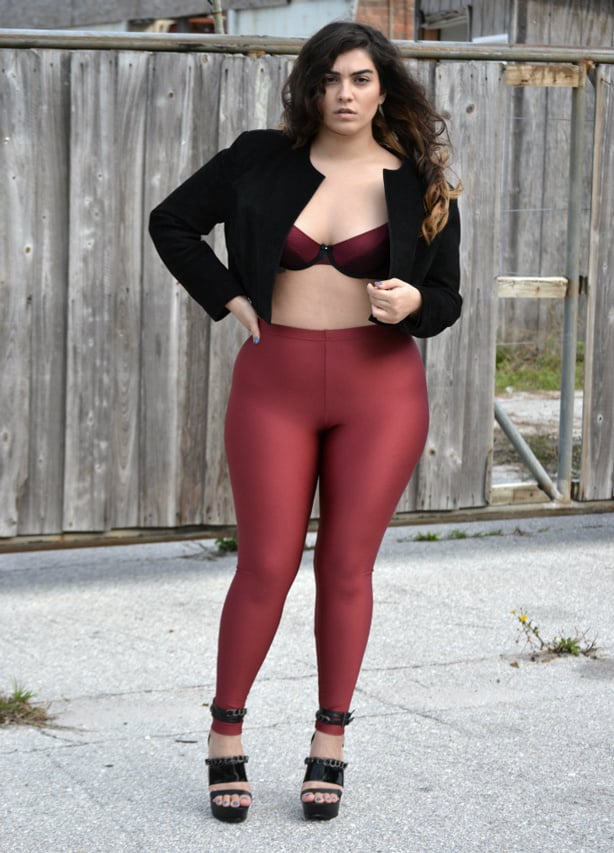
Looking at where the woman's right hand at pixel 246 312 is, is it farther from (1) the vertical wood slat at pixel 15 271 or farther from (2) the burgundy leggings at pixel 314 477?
(1) the vertical wood slat at pixel 15 271

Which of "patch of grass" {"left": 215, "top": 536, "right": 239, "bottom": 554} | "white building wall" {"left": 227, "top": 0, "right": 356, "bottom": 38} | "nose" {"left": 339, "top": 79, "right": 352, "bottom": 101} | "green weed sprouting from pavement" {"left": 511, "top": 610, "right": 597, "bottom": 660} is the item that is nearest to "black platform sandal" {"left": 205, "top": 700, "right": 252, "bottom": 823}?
"nose" {"left": 339, "top": 79, "right": 352, "bottom": 101}

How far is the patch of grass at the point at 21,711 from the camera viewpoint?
4.54m

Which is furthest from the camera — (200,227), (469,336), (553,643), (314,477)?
(469,336)

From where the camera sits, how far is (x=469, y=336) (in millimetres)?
6336

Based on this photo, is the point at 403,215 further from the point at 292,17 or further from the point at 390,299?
the point at 292,17

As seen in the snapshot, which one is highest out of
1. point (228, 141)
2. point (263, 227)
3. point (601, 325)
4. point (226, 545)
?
point (228, 141)

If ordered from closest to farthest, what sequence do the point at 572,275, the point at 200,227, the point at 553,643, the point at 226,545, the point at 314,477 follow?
the point at 314,477
the point at 200,227
the point at 553,643
the point at 572,275
the point at 226,545

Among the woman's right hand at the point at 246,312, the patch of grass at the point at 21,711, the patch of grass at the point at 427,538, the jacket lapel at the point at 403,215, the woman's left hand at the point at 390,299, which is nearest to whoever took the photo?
the woman's left hand at the point at 390,299

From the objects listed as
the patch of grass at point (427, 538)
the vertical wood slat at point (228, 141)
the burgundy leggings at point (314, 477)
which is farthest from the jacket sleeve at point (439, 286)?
the patch of grass at point (427, 538)

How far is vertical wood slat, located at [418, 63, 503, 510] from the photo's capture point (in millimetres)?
6199

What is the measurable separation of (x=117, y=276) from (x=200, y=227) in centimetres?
200

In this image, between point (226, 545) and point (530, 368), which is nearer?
point (226, 545)

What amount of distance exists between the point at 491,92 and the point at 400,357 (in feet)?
8.95

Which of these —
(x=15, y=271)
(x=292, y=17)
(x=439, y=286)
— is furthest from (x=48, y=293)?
(x=292, y=17)
